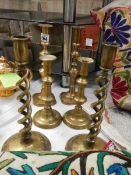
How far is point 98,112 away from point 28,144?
0.19 metres

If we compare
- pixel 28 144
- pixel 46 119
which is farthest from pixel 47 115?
pixel 28 144

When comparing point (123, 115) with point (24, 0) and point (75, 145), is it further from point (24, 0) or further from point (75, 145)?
point (24, 0)

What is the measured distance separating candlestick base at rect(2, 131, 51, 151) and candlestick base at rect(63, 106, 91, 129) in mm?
99

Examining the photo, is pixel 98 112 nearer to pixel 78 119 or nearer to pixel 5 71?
pixel 78 119

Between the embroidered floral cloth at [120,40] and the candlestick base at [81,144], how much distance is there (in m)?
0.18

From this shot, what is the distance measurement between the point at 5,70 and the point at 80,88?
0.33 meters

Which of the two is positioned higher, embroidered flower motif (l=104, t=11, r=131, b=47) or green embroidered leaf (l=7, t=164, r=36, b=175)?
embroidered flower motif (l=104, t=11, r=131, b=47)

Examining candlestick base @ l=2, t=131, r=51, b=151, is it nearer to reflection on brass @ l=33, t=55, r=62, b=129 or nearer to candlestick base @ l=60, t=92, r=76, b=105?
reflection on brass @ l=33, t=55, r=62, b=129

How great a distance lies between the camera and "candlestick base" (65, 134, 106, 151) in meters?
0.47

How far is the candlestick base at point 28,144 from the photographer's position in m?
0.47

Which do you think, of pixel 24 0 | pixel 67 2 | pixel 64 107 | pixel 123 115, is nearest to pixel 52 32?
pixel 67 2

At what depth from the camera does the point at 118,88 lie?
62cm

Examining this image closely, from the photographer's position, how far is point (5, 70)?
72 centimetres

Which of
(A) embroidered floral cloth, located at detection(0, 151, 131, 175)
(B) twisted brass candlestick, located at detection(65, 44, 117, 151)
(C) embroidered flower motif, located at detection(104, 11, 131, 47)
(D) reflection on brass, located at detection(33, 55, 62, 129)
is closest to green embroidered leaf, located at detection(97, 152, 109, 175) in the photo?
(A) embroidered floral cloth, located at detection(0, 151, 131, 175)
